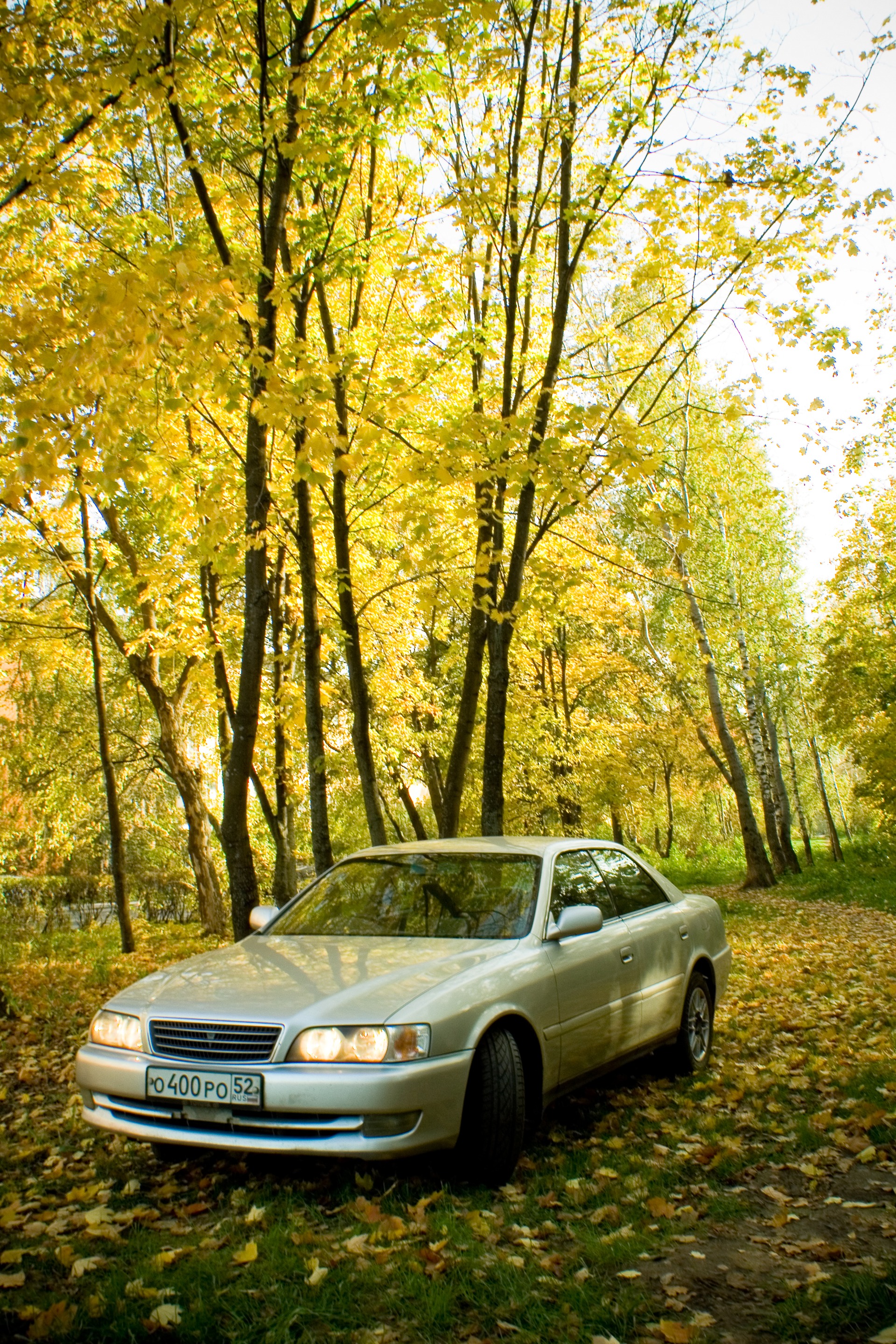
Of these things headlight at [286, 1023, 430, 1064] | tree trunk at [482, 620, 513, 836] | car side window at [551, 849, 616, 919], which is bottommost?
headlight at [286, 1023, 430, 1064]

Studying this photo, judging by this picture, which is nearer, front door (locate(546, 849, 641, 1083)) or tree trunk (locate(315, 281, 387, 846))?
front door (locate(546, 849, 641, 1083))

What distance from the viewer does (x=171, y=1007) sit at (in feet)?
13.8

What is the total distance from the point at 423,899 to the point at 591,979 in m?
0.96

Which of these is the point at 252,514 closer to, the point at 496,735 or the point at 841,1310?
the point at 496,735

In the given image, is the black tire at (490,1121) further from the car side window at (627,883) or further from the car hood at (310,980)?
the car side window at (627,883)

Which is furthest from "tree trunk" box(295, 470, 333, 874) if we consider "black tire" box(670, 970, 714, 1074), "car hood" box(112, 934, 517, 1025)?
"car hood" box(112, 934, 517, 1025)

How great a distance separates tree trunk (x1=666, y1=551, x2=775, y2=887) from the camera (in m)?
21.6

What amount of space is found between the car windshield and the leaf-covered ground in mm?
1092

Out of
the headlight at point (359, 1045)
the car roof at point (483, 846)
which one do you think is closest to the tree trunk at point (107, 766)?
the car roof at point (483, 846)

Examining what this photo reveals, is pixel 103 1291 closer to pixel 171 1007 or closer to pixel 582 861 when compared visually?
pixel 171 1007

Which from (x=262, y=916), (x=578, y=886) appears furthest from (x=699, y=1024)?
(x=262, y=916)

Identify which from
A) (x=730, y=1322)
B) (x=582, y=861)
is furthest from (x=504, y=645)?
(x=730, y=1322)

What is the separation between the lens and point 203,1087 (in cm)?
394

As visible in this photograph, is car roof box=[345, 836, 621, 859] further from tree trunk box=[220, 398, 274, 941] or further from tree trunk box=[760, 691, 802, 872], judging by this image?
tree trunk box=[760, 691, 802, 872]
